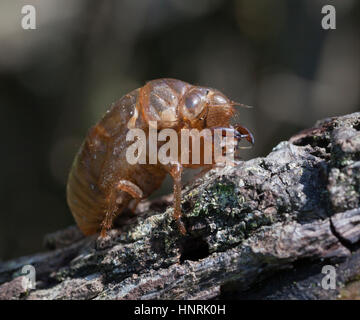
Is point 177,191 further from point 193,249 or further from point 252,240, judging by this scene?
point 252,240

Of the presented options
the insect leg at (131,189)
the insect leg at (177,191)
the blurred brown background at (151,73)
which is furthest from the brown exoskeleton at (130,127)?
the blurred brown background at (151,73)

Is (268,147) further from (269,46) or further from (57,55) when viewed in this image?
(57,55)

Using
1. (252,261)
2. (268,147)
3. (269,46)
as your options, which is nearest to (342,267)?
(252,261)

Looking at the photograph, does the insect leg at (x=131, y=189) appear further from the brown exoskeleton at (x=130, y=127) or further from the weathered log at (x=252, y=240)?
the weathered log at (x=252, y=240)

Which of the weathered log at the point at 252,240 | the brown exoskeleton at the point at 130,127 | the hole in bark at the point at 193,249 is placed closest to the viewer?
the weathered log at the point at 252,240

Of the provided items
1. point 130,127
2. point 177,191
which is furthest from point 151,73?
point 177,191
